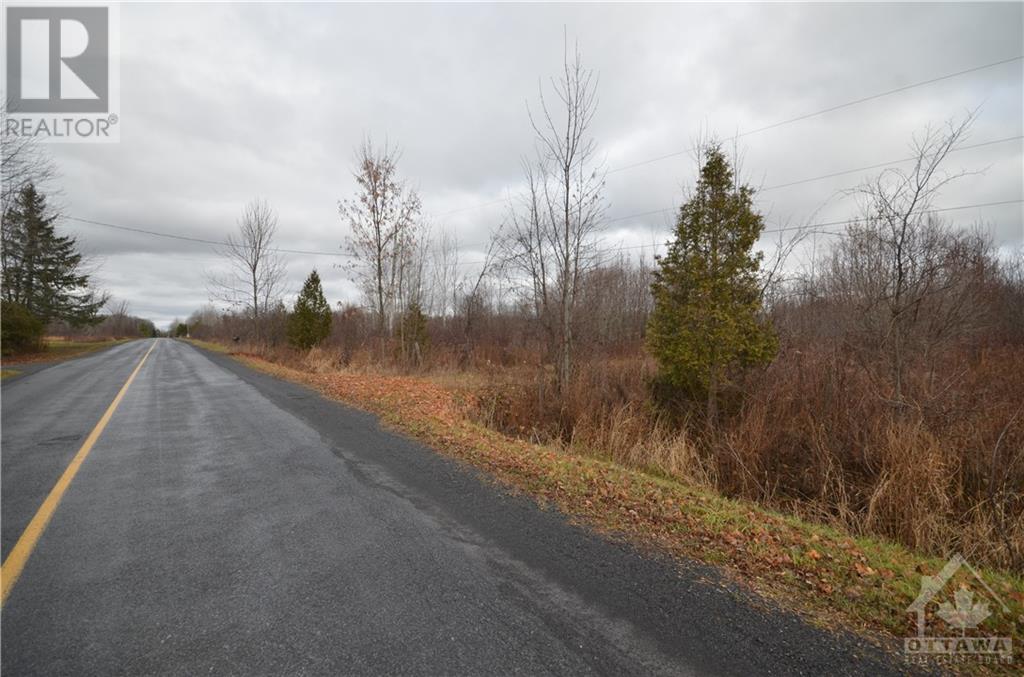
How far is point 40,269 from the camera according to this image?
32344mm

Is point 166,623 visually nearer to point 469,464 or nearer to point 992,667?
point 469,464

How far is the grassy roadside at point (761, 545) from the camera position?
114 inches

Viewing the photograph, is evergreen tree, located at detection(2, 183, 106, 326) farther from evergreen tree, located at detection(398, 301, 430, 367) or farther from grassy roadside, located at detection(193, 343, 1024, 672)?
grassy roadside, located at detection(193, 343, 1024, 672)

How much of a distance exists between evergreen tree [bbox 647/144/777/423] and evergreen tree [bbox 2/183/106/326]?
3789cm

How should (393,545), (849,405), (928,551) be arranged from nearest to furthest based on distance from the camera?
(393,545) < (928,551) < (849,405)

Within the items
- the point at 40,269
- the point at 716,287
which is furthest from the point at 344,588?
the point at 40,269

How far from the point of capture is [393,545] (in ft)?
11.9

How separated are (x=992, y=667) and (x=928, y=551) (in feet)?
9.26

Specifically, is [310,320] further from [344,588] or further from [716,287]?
[344,588]

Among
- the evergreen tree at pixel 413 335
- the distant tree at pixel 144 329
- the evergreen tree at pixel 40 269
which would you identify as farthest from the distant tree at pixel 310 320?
the distant tree at pixel 144 329

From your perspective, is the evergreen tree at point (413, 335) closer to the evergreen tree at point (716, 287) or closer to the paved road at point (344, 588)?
the evergreen tree at point (716, 287)

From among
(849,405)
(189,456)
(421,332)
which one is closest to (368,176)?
(421,332)

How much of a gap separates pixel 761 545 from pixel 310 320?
24.5 meters

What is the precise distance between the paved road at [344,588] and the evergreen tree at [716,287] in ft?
18.4
